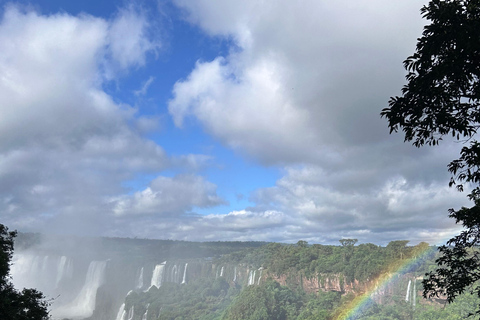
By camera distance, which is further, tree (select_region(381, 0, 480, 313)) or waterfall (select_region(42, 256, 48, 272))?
waterfall (select_region(42, 256, 48, 272))

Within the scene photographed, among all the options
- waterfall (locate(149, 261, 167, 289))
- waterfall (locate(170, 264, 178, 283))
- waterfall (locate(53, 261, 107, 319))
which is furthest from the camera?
waterfall (locate(170, 264, 178, 283))

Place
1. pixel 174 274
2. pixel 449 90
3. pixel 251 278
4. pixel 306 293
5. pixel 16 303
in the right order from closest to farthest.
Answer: pixel 449 90
pixel 16 303
pixel 306 293
pixel 251 278
pixel 174 274

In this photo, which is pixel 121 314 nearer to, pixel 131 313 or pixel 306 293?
pixel 131 313

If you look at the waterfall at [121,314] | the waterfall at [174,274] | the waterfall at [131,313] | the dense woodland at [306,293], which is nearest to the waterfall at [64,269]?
the waterfall at [121,314]

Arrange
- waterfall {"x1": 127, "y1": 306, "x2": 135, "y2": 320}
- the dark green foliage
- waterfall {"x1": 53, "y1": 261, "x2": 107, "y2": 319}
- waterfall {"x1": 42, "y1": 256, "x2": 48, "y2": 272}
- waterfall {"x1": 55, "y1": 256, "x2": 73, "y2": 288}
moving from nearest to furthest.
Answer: the dark green foliage → waterfall {"x1": 127, "y1": 306, "x2": 135, "y2": 320} → waterfall {"x1": 53, "y1": 261, "x2": 107, "y2": 319} → waterfall {"x1": 55, "y1": 256, "x2": 73, "y2": 288} → waterfall {"x1": 42, "y1": 256, "x2": 48, "y2": 272}

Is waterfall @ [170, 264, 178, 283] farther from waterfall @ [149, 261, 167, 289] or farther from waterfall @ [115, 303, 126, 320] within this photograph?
waterfall @ [115, 303, 126, 320]

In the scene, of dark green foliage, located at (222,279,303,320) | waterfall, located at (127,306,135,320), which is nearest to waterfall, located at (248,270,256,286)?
dark green foliage, located at (222,279,303,320)

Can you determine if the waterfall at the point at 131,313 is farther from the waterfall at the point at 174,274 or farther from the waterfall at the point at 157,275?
the waterfall at the point at 174,274

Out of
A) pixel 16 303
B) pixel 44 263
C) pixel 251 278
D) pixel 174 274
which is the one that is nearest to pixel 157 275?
pixel 174 274
